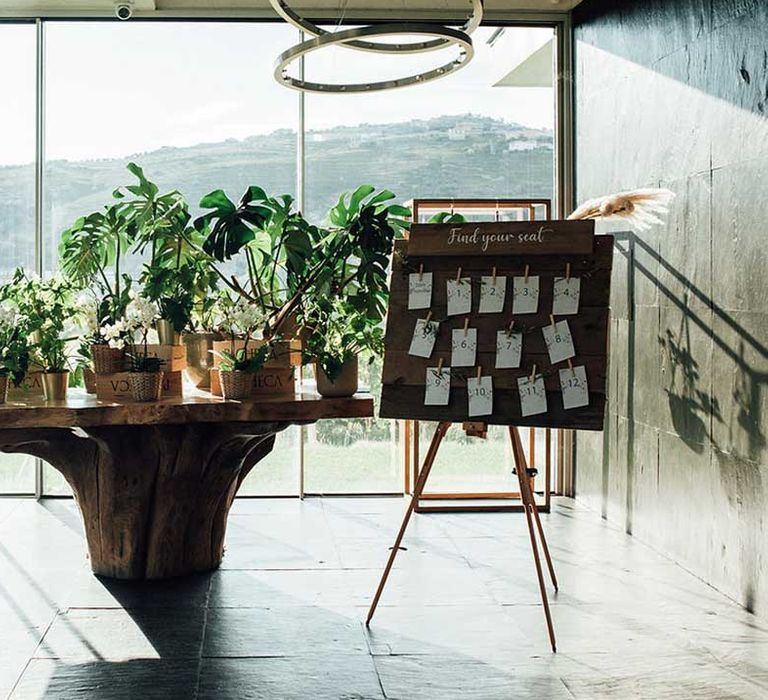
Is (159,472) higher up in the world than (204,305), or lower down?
lower down

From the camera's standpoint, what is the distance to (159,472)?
4840 mm

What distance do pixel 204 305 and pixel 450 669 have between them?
6.60 ft

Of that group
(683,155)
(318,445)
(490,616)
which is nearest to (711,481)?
(490,616)

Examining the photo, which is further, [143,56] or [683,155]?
[143,56]

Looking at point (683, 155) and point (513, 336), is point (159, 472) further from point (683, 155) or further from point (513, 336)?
point (683, 155)

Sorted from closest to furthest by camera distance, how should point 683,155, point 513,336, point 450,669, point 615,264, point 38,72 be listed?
point 450,669, point 513,336, point 683,155, point 615,264, point 38,72

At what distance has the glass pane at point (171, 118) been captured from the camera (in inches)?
272

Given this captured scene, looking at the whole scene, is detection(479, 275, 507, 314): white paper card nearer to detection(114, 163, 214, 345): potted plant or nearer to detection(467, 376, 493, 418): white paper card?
detection(467, 376, 493, 418): white paper card

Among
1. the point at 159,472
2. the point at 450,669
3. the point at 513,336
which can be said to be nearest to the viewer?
the point at 450,669

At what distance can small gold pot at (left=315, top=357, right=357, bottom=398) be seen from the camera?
183 inches

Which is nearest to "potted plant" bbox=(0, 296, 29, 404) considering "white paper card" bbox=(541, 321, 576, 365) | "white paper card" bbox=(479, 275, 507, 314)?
"white paper card" bbox=(479, 275, 507, 314)

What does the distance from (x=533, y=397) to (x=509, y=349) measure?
203 millimetres

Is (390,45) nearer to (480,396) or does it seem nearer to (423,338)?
(423,338)

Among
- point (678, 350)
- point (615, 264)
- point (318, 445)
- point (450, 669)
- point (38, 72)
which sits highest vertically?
point (38, 72)
